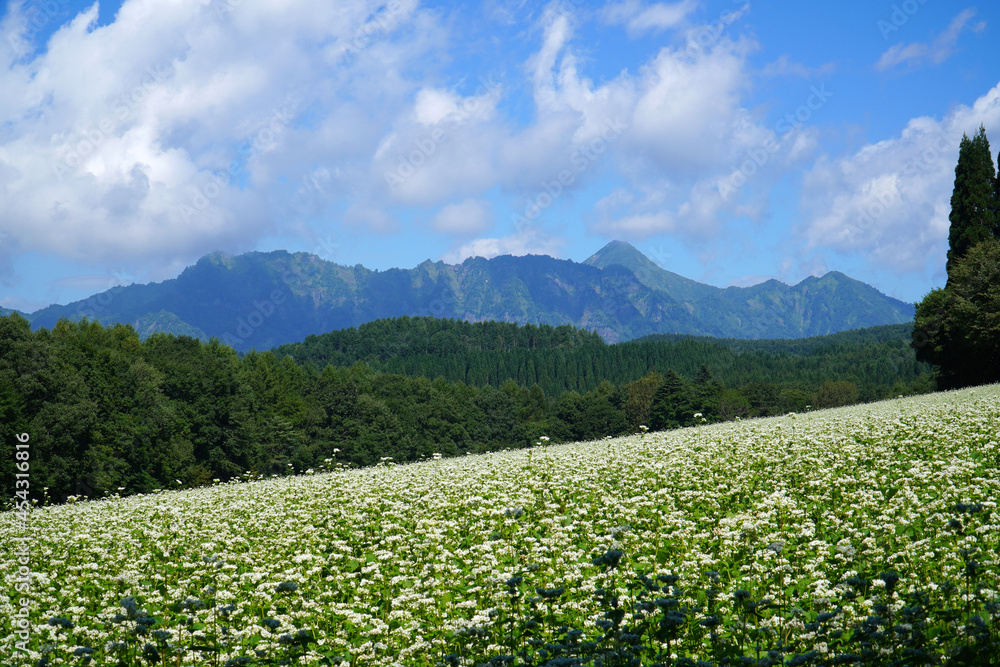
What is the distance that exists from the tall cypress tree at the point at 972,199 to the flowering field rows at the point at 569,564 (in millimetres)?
41404

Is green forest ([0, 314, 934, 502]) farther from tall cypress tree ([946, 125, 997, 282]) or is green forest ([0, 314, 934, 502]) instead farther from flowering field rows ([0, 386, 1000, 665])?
tall cypress tree ([946, 125, 997, 282])

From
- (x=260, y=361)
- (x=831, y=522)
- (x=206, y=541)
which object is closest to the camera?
(x=831, y=522)

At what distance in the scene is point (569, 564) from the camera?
10086 millimetres

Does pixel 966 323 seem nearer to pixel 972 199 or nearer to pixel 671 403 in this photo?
pixel 972 199

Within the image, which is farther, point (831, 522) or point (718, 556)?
point (831, 522)

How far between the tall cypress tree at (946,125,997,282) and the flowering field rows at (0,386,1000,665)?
136 feet

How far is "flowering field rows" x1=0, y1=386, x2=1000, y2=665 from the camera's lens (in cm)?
736

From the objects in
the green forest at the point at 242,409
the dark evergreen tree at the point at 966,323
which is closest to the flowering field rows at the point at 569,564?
the green forest at the point at 242,409

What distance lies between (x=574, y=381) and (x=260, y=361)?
4655 inches

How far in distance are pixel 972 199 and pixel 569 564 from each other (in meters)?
55.9

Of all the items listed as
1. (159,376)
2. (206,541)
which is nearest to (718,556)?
(206,541)

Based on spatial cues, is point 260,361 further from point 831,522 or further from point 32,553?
point 831,522

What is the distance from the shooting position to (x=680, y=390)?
106 metres

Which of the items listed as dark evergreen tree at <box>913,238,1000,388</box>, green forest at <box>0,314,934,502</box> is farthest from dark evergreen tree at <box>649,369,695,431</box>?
dark evergreen tree at <box>913,238,1000,388</box>
